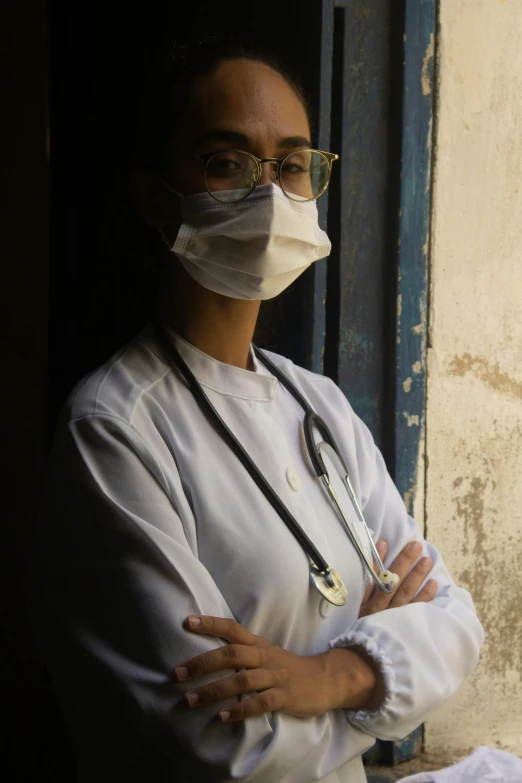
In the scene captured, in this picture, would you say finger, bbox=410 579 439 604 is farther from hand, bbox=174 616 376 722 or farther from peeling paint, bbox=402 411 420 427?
peeling paint, bbox=402 411 420 427

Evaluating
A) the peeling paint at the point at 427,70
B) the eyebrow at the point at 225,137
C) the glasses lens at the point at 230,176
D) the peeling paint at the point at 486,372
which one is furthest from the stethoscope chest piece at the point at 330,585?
the peeling paint at the point at 427,70


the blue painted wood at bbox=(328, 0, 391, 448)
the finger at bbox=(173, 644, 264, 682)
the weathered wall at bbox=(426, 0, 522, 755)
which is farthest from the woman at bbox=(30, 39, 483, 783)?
the weathered wall at bbox=(426, 0, 522, 755)

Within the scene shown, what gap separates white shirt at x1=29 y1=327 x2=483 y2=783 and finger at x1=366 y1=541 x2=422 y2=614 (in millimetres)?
58

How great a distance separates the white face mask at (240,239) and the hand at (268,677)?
707 millimetres

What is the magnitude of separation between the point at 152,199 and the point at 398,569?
997 millimetres

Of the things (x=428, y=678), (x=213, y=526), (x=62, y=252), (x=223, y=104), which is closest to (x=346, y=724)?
(x=428, y=678)

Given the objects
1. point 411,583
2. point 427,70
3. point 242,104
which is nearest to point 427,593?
point 411,583

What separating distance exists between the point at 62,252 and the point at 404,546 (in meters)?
1.36

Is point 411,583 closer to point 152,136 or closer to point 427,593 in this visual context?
point 427,593

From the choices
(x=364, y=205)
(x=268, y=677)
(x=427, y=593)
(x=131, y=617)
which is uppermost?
(x=364, y=205)

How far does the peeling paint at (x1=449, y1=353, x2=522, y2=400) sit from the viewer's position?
2648mm

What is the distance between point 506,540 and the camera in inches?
109

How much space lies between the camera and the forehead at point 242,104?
172 centimetres

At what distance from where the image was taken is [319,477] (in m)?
1.85
